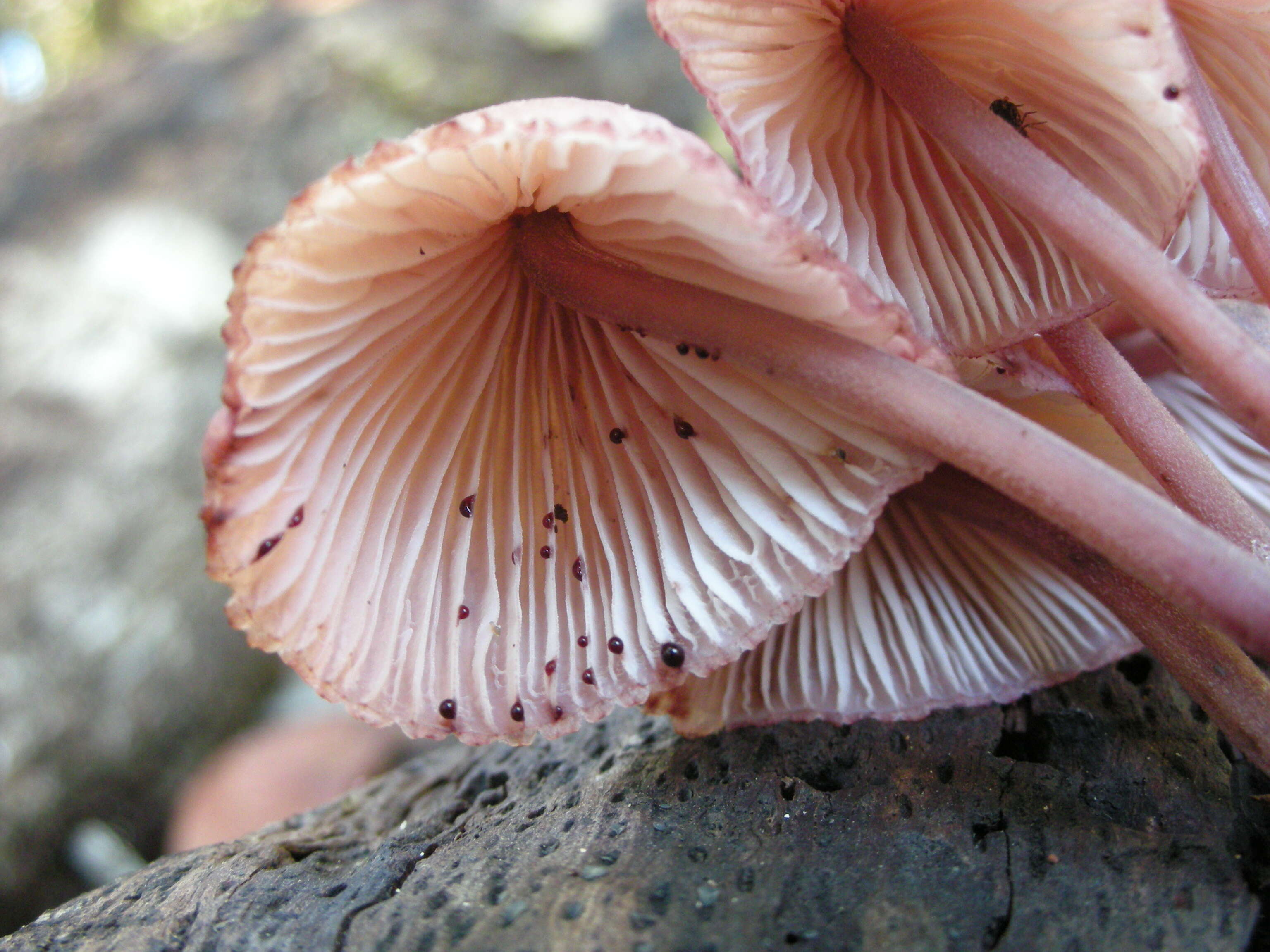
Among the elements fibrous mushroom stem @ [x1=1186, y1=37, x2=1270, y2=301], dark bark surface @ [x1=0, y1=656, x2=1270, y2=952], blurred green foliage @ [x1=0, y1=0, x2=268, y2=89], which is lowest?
dark bark surface @ [x1=0, y1=656, x2=1270, y2=952]

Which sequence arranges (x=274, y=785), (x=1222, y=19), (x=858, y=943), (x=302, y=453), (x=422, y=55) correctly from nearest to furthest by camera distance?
(x=858, y=943), (x=302, y=453), (x=1222, y=19), (x=274, y=785), (x=422, y=55)

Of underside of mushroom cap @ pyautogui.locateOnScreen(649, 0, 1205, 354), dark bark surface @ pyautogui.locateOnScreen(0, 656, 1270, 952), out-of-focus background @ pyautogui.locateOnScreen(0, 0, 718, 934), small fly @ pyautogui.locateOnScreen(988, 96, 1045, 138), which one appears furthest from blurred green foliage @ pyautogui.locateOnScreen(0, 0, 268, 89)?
dark bark surface @ pyautogui.locateOnScreen(0, 656, 1270, 952)

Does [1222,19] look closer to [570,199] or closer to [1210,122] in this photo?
[1210,122]

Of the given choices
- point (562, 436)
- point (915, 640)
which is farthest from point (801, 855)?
point (562, 436)

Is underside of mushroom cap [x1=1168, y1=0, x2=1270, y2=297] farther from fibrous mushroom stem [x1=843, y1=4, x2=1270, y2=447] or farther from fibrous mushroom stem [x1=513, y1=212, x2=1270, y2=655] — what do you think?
fibrous mushroom stem [x1=513, y1=212, x2=1270, y2=655]

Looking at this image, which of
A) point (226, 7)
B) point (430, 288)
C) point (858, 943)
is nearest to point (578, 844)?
point (858, 943)

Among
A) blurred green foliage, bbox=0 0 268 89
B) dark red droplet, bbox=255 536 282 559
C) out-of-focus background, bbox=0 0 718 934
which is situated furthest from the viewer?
blurred green foliage, bbox=0 0 268 89

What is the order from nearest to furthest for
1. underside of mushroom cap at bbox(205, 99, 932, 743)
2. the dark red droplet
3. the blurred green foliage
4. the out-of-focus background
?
underside of mushroom cap at bbox(205, 99, 932, 743)
the dark red droplet
the out-of-focus background
the blurred green foliage

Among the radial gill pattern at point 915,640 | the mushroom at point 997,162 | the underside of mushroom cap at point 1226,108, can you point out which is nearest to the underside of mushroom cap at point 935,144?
the mushroom at point 997,162
